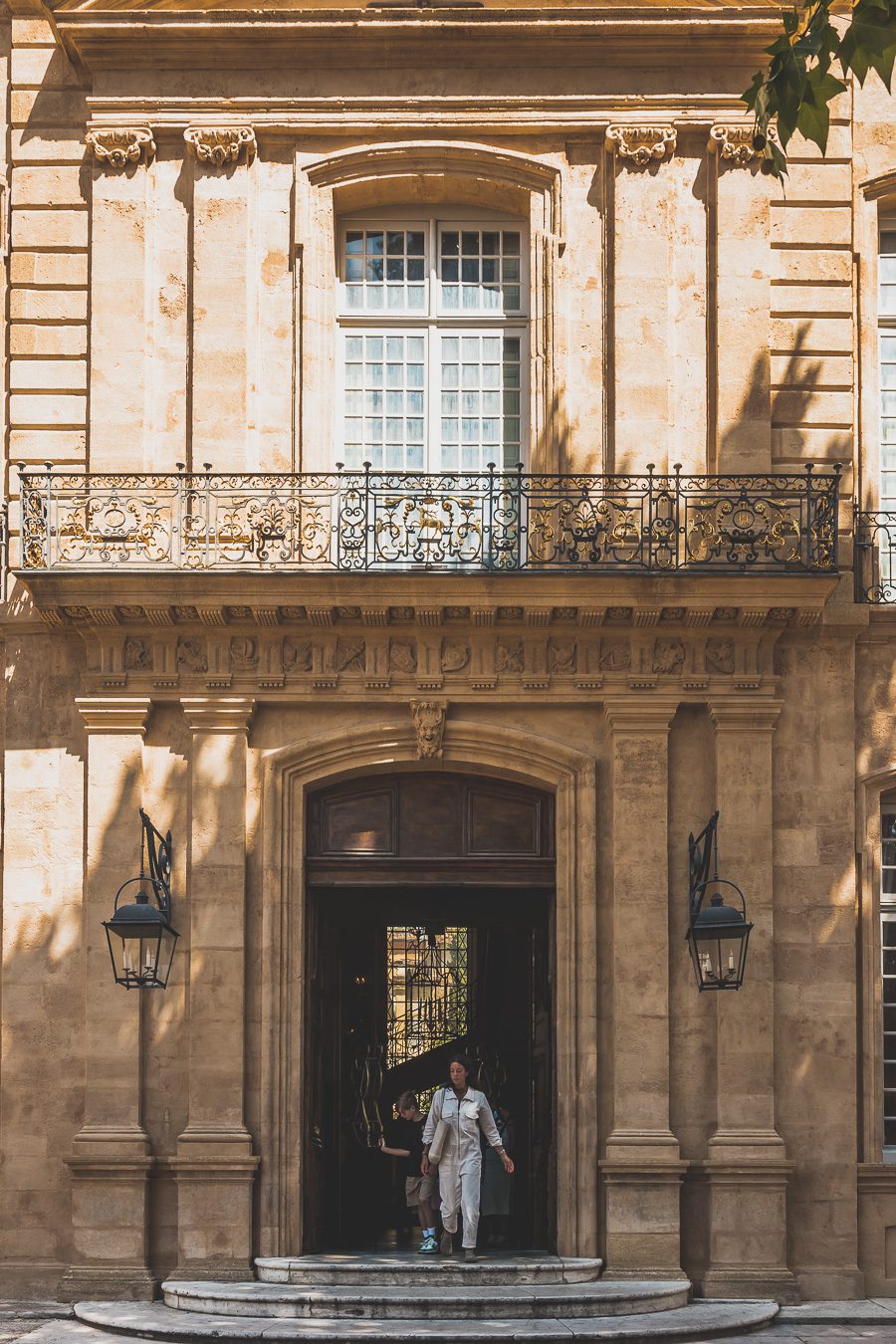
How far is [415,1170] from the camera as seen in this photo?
17.2 metres

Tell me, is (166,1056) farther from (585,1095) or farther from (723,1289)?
(723,1289)

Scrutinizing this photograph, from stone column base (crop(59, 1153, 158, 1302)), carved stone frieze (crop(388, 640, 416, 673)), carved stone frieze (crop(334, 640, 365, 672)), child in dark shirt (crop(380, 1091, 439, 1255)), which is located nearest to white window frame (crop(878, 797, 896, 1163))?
child in dark shirt (crop(380, 1091, 439, 1255))

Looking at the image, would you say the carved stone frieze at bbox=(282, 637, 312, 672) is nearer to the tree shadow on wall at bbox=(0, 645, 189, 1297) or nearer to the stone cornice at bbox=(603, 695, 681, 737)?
the tree shadow on wall at bbox=(0, 645, 189, 1297)

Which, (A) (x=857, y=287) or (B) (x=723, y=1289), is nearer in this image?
(B) (x=723, y=1289)

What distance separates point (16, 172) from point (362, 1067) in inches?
322

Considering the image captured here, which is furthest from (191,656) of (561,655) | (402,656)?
(561,655)

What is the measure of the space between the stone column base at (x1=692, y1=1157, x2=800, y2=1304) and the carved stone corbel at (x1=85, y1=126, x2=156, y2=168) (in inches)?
356

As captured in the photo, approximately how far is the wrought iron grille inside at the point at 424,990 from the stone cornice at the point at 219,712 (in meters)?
3.76

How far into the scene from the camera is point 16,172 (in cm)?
1535

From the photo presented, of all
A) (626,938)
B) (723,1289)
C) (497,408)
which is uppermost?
(497,408)

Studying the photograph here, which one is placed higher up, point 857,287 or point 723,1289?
point 857,287

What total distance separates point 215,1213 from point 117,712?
382cm

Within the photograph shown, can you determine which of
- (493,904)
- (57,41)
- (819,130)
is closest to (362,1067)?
(493,904)

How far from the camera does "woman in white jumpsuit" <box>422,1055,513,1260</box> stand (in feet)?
46.3
